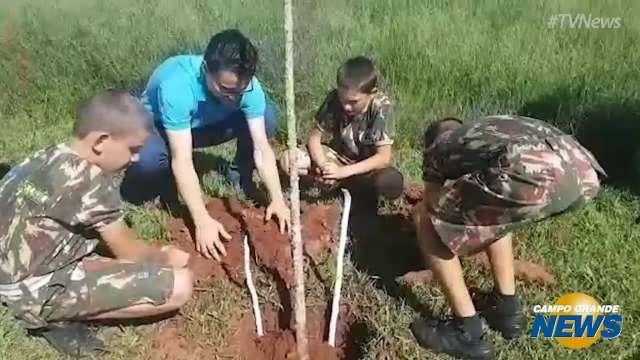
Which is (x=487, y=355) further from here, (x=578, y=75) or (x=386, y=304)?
(x=578, y=75)

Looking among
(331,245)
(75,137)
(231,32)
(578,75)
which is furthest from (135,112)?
(578,75)

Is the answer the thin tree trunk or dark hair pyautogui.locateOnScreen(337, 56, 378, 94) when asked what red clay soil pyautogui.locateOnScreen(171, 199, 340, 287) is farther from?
dark hair pyautogui.locateOnScreen(337, 56, 378, 94)

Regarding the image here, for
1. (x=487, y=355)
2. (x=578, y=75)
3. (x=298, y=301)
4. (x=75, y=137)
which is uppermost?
(x=75, y=137)

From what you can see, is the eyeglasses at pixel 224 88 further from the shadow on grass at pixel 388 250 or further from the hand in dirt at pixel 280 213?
the shadow on grass at pixel 388 250

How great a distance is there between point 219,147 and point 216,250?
80 cm

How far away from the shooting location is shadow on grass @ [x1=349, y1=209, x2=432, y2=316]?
308cm

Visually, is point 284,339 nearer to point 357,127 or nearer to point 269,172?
point 269,172

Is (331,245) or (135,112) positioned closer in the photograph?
(135,112)

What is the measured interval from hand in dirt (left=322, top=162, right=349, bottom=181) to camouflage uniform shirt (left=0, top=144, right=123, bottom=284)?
2.95 feet

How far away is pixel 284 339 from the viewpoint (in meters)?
2.90

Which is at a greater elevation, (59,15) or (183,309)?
(59,15)

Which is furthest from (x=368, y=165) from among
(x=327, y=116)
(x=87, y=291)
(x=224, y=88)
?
(x=87, y=291)

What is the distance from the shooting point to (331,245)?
3234 millimetres

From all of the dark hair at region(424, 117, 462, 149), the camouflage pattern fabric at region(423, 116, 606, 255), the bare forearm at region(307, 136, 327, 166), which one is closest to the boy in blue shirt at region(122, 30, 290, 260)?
the bare forearm at region(307, 136, 327, 166)
